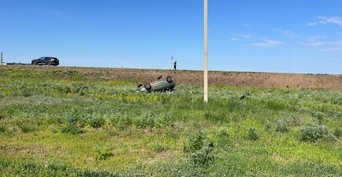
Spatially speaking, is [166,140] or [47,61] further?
[47,61]

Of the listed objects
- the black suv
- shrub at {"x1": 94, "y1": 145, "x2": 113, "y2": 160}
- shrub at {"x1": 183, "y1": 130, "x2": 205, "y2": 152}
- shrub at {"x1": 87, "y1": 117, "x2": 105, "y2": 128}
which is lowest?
shrub at {"x1": 94, "y1": 145, "x2": 113, "y2": 160}

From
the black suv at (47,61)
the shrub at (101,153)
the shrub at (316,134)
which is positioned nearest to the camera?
the shrub at (101,153)

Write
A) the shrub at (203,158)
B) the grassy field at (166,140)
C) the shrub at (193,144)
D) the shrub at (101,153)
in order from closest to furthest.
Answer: the grassy field at (166,140), the shrub at (203,158), the shrub at (101,153), the shrub at (193,144)

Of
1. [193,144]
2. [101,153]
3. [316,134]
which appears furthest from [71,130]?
[316,134]

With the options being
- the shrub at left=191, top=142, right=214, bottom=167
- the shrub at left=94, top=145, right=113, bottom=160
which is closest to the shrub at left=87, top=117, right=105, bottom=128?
the shrub at left=94, top=145, right=113, bottom=160

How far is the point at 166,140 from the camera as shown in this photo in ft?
35.4

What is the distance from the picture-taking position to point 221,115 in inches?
577

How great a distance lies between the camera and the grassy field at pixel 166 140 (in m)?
8.04

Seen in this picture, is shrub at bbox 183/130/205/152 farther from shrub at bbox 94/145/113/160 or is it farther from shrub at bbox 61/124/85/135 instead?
shrub at bbox 61/124/85/135

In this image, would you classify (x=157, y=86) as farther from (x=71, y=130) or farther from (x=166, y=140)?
(x=166, y=140)

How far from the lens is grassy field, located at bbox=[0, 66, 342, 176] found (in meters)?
8.04

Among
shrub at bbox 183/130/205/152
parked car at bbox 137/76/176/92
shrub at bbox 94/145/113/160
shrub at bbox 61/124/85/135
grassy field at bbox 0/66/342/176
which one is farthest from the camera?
parked car at bbox 137/76/176/92

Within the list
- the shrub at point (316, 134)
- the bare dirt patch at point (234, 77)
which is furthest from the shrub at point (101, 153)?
the bare dirt patch at point (234, 77)

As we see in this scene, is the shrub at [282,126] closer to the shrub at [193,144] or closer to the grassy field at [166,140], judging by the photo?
the grassy field at [166,140]
